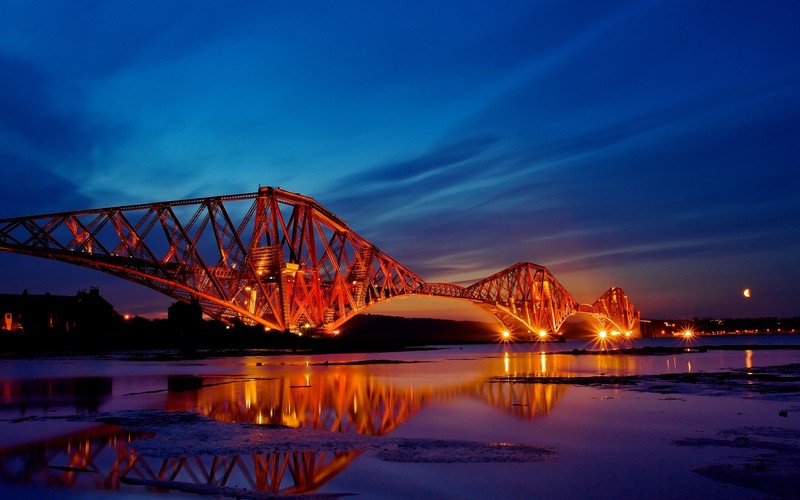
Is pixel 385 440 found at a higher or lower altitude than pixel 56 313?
lower

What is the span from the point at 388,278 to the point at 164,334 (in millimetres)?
34918

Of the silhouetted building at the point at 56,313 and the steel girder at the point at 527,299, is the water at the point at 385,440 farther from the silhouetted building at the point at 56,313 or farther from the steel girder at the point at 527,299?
the steel girder at the point at 527,299

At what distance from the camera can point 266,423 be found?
17.4 metres

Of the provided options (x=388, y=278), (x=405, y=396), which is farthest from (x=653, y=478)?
(x=388, y=278)

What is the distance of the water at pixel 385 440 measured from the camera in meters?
10.6

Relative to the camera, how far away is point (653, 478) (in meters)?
11.1

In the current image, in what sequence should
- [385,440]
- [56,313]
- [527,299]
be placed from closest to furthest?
1. [385,440]
2. [56,313]
3. [527,299]

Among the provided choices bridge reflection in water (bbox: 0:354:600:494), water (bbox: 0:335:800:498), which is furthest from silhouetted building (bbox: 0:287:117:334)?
water (bbox: 0:335:800:498)

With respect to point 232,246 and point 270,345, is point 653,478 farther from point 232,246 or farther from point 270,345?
point 270,345

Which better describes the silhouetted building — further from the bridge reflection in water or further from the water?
the water

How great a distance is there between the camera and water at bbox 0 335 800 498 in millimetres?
10648

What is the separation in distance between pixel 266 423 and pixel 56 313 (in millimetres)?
89316

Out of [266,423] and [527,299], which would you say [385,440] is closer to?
[266,423]

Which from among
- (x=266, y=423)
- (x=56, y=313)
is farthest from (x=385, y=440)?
(x=56, y=313)
